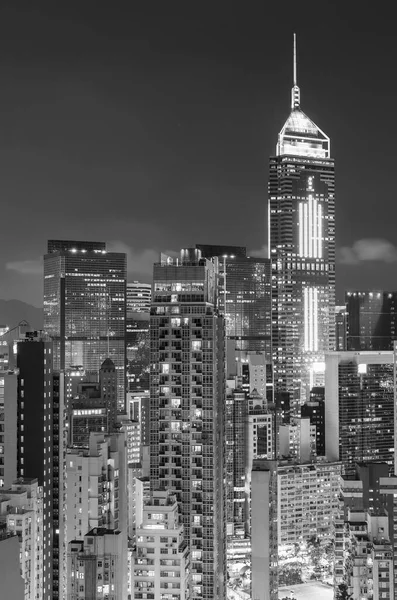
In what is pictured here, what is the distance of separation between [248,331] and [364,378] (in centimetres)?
1031

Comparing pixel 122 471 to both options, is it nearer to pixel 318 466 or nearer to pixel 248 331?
pixel 318 466

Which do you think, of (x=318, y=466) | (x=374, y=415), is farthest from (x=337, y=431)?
(x=318, y=466)

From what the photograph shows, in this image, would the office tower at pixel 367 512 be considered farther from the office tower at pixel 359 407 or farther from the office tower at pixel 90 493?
the office tower at pixel 359 407

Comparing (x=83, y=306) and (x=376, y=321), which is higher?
(x=83, y=306)

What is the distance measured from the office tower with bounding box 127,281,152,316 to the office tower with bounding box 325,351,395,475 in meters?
12.4

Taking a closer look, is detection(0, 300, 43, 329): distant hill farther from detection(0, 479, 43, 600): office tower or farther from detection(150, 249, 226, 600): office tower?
detection(0, 479, 43, 600): office tower

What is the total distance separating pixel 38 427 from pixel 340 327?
24.9m

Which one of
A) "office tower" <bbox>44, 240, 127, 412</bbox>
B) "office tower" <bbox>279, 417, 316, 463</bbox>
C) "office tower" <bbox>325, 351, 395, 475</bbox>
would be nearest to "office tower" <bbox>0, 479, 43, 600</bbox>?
"office tower" <bbox>279, 417, 316, 463</bbox>

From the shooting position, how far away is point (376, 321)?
3075 centimetres

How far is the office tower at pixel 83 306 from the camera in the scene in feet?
105

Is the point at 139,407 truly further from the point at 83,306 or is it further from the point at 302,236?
the point at 302,236

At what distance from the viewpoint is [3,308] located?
20.2 metres

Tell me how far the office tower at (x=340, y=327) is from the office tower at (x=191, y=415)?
2237 centimetres

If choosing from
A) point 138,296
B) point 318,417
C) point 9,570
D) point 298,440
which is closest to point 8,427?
point 9,570
